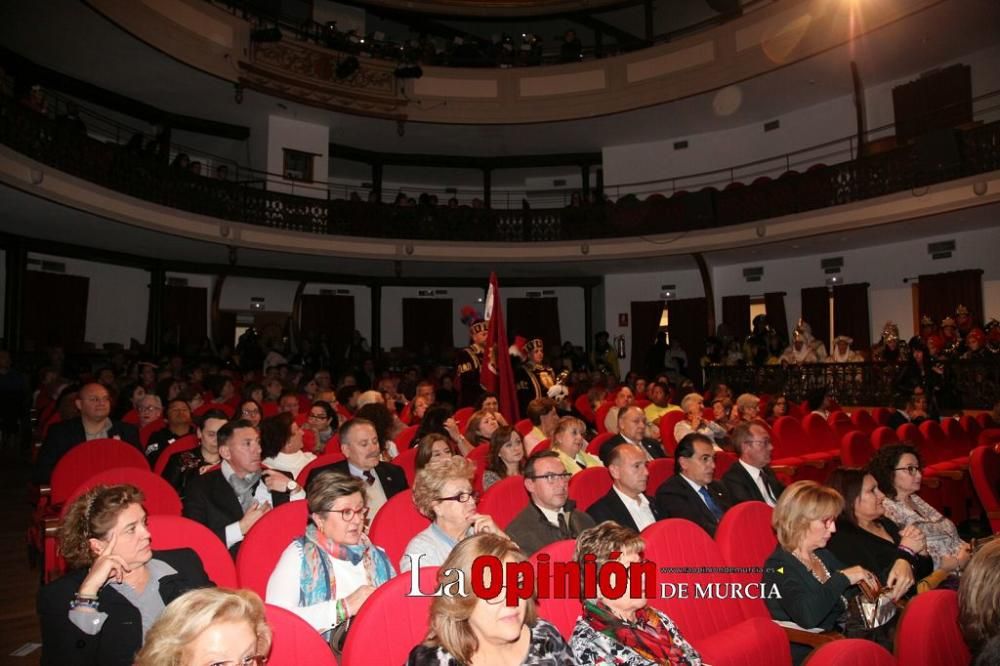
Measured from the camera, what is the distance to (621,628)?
6.75 feet

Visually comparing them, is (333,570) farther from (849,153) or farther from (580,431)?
(849,153)

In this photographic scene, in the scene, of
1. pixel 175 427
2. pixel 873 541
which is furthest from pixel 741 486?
pixel 175 427

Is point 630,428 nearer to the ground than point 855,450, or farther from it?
farther from it

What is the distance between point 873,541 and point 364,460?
259cm

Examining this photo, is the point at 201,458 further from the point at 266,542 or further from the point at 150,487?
the point at 266,542

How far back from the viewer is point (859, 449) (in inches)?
236

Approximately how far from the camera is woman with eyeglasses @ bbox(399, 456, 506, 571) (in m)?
2.73

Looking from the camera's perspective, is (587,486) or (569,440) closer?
(587,486)

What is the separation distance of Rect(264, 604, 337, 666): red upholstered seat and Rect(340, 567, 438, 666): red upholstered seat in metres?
0.02

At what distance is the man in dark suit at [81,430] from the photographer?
4637 mm

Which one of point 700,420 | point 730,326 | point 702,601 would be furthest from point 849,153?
point 702,601

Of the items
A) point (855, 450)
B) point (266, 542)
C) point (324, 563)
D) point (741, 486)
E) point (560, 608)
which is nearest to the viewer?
point (560, 608)

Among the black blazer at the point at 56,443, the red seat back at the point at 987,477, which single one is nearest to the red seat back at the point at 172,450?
the black blazer at the point at 56,443

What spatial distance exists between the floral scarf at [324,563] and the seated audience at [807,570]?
1.53 meters
